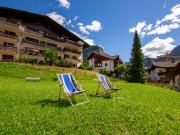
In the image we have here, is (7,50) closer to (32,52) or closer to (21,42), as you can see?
(21,42)

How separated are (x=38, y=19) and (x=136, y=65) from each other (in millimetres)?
22178

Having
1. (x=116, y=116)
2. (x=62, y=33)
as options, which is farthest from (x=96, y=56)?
(x=116, y=116)

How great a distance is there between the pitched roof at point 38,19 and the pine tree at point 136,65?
16.7m

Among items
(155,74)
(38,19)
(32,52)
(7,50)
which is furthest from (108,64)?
(7,50)

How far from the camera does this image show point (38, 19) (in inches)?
2067

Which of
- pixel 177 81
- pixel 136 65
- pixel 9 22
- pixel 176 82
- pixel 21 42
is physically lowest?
pixel 176 82

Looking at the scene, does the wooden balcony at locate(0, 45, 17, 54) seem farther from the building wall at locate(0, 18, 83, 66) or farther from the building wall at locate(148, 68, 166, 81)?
the building wall at locate(148, 68, 166, 81)

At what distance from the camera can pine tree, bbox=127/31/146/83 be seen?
48025 mm

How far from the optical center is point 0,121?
7051 millimetres

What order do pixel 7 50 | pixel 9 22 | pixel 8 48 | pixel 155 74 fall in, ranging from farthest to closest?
pixel 155 74, pixel 9 22, pixel 8 48, pixel 7 50

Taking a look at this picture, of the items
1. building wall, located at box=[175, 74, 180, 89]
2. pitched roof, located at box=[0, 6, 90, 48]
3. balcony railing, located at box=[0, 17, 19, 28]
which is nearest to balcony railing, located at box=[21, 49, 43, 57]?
balcony railing, located at box=[0, 17, 19, 28]

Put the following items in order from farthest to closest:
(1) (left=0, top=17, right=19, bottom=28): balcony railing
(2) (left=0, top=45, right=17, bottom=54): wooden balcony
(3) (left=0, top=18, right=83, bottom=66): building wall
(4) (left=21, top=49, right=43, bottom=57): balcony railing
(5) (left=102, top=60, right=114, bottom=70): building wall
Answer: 1. (5) (left=102, top=60, right=114, bottom=70): building wall
2. (4) (left=21, top=49, right=43, bottom=57): balcony railing
3. (3) (left=0, top=18, right=83, bottom=66): building wall
4. (1) (left=0, top=17, right=19, bottom=28): balcony railing
5. (2) (left=0, top=45, right=17, bottom=54): wooden balcony

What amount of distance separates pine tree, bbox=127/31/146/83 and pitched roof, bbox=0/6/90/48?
1665 cm

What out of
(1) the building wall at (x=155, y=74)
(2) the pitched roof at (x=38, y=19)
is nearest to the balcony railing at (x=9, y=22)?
(2) the pitched roof at (x=38, y=19)
